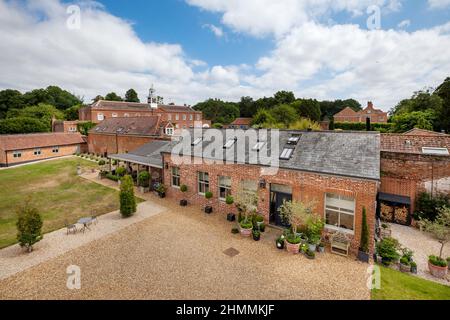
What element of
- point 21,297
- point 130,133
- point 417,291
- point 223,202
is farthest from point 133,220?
point 130,133

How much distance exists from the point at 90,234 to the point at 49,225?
3303 millimetres

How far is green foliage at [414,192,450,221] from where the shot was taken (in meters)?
13.8

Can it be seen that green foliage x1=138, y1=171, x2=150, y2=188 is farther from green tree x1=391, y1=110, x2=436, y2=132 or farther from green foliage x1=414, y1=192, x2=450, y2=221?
green tree x1=391, y1=110, x2=436, y2=132

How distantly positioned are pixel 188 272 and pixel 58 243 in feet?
24.4

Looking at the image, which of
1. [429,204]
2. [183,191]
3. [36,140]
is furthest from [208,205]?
[36,140]

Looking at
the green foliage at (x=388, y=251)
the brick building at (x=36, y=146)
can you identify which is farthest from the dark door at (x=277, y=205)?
the brick building at (x=36, y=146)

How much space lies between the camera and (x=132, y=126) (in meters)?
35.7

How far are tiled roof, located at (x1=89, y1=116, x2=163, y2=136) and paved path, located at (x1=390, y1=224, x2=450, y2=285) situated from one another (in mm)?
26837

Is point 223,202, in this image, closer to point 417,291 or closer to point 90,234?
point 90,234

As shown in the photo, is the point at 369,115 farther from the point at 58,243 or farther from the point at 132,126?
the point at 58,243

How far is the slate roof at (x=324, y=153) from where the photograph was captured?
11125mm

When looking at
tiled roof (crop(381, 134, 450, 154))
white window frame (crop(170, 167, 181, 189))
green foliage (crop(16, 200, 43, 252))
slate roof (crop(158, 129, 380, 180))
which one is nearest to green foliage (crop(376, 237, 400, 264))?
slate roof (crop(158, 129, 380, 180))

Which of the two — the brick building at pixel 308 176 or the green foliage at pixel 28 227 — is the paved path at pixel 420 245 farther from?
the green foliage at pixel 28 227

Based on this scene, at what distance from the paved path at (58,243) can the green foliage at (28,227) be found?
2.07ft
